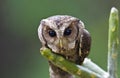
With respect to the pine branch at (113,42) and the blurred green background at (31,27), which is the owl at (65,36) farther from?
the blurred green background at (31,27)

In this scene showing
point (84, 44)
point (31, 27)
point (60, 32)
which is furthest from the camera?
point (31, 27)

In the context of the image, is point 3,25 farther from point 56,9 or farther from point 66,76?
point 66,76

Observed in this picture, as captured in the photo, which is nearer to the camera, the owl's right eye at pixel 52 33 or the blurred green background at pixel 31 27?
the owl's right eye at pixel 52 33

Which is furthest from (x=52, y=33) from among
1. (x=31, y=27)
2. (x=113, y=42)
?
(x=31, y=27)

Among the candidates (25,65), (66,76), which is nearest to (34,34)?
(25,65)

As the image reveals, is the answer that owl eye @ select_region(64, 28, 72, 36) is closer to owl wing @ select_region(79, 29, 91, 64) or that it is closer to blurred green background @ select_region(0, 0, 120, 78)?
owl wing @ select_region(79, 29, 91, 64)

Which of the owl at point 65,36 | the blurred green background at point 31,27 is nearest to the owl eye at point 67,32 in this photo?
the owl at point 65,36

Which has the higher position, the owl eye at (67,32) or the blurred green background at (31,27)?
the owl eye at (67,32)

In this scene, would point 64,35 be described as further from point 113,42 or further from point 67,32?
point 113,42
